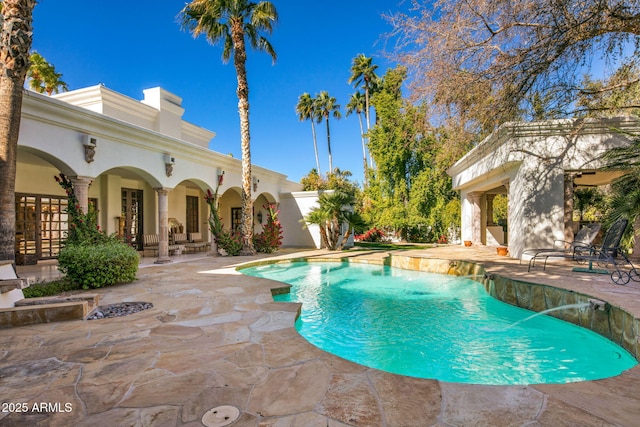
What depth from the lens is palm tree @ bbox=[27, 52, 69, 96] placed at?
19.0 meters

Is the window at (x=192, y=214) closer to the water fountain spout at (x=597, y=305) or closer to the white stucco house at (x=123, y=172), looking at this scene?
the white stucco house at (x=123, y=172)

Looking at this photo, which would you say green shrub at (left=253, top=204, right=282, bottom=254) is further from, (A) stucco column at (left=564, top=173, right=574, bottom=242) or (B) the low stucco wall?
(A) stucco column at (left=564, top=173, right=574, bottom=242)

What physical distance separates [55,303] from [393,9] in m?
8.28

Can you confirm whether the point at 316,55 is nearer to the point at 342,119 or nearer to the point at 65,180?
the point at 65,180

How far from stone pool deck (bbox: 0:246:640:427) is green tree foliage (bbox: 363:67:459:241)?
644 inches

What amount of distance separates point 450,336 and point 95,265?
695cm

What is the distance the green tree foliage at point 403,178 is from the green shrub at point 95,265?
16.1 metres

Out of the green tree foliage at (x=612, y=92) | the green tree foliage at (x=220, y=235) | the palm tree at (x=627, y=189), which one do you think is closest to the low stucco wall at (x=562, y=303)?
the palm tree at (x=627, y=189)

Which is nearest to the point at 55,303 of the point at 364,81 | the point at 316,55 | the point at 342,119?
the point at 316,55

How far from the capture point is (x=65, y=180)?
→ 8633 mm

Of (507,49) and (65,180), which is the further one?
(65,180)

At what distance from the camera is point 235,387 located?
8.43ft

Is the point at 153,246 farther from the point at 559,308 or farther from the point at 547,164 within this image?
the point at 547,164

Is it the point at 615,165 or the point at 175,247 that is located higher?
the point at 615,165
